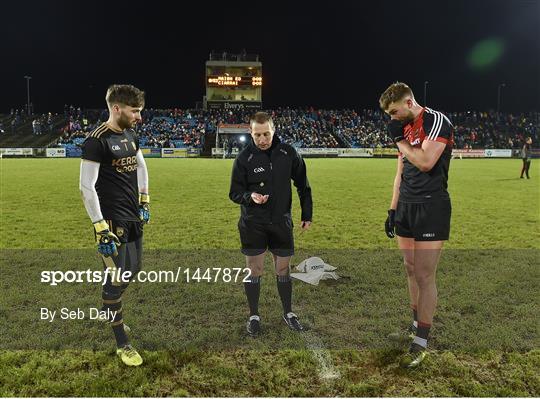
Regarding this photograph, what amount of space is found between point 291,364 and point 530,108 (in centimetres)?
11348

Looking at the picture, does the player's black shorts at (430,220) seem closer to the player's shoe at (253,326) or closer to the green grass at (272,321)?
the green grass at (272,321)

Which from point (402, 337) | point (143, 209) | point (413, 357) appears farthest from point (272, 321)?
point (143, 209)

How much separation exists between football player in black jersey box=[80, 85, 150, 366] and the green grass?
0.50 metres

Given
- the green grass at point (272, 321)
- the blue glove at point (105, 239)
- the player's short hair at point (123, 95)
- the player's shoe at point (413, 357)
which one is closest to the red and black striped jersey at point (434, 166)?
the player's shoe at point (413, 357)

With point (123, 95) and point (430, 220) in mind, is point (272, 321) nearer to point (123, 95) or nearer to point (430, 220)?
point (430, 220)

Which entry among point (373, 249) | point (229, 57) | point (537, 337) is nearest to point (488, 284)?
point (537, 337)

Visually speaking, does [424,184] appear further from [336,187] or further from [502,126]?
[502,126]

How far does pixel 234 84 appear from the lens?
57312mm

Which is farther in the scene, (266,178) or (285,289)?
(285,289)

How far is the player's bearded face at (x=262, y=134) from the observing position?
13.7 feet

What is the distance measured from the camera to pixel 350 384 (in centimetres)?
352

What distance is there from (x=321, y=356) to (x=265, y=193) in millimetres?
1708

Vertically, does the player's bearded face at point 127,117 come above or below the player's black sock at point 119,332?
above

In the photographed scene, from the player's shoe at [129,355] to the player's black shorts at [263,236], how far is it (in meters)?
1.45
